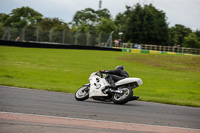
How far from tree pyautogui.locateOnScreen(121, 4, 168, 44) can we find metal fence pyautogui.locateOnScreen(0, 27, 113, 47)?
28154mm

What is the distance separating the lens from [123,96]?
961 cm

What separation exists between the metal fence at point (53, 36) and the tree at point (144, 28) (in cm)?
2815

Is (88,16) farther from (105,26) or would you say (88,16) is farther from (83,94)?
(83,94)

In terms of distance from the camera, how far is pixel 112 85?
32.8ft

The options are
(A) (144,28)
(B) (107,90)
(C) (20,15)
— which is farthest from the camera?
(C) (20,15)

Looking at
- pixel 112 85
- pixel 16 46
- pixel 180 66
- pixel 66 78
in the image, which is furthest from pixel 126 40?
pixel 112 85

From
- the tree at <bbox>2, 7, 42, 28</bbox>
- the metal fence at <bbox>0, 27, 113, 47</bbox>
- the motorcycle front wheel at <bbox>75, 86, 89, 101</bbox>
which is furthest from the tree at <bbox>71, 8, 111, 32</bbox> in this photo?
the motorcycle front wheel at <bbox>75, 86, 89, 101</bbox>

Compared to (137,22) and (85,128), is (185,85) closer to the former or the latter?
(85,128)

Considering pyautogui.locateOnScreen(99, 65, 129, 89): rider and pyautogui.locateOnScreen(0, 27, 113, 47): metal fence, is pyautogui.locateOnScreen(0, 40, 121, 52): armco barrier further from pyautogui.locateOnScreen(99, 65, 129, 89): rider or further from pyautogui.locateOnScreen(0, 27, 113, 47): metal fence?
pyautogui.locateOnScreen(99, 65, 129, 89): rider

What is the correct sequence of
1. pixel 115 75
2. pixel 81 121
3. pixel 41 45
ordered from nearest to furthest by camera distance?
pixel 81 121 < pixel 115 75 < pixel 41 45

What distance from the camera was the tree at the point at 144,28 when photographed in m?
72.6

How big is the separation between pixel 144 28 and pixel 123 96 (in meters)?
64.2

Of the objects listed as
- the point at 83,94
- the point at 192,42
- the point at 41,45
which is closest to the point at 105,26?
the point at 192,42

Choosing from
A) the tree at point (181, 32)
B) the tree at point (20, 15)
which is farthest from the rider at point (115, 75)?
the tree at point (20, 15)
